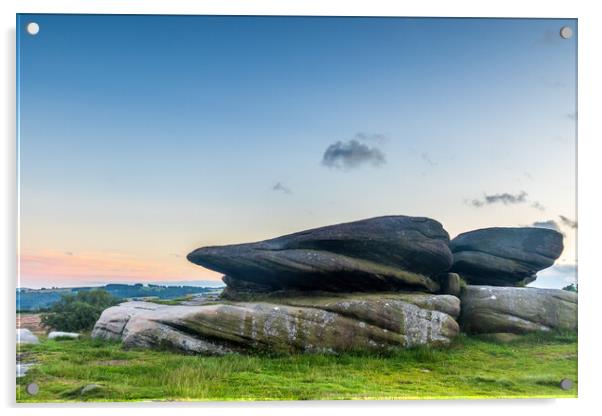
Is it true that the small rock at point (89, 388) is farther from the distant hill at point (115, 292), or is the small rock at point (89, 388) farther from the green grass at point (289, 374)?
the distant hill at point (115, 292)

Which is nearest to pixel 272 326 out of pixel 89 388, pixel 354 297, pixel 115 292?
pixel 354 297

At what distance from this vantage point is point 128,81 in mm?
10047

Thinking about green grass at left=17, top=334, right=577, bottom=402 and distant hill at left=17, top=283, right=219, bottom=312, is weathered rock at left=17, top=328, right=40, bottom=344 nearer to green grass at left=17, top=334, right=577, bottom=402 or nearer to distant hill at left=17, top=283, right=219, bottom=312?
green grass at left=17, top=334, right=577, bottom=402

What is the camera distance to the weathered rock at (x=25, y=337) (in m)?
9.44

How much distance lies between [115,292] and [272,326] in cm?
272

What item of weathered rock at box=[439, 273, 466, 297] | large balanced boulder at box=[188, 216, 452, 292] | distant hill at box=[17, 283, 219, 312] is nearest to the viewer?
distant hill at box=[17, 283, 219, 312]

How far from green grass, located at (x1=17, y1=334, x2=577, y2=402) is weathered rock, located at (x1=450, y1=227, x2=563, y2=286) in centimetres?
138

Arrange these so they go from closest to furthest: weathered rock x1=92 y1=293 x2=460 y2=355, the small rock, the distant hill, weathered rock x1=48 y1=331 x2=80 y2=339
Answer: the small rock, the distant hill, weathered rock x1=48 y1=331 x2=80 y2=339, weathered rock x1=92 y1=293 x2=460 y2=355

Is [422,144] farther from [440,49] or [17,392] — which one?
[17,392]

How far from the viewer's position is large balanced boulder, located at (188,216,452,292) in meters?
10.4

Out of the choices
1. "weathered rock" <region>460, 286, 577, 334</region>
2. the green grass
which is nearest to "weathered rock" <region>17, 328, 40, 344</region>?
the green grass

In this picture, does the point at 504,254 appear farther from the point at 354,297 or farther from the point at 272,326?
the point at 272,326

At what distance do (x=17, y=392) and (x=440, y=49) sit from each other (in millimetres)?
8855

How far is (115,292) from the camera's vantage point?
1013 centimetres
